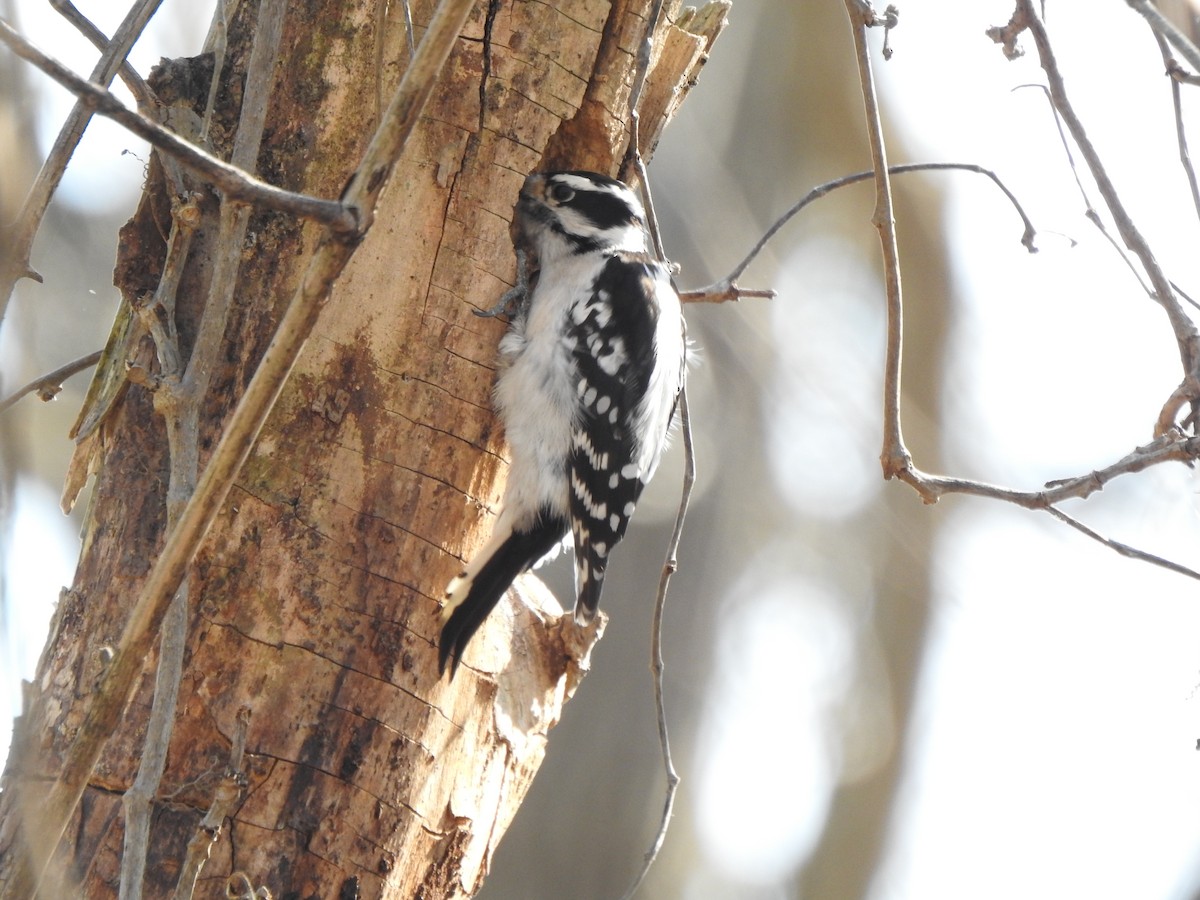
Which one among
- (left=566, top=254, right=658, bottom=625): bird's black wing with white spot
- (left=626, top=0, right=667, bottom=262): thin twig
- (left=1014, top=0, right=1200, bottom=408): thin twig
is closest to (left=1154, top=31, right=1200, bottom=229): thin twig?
(left=1014, top=0, right=1200, bottom=408): thin twig

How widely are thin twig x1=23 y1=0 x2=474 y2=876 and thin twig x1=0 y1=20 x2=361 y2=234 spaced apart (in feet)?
0.14

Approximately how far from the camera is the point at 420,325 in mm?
2635

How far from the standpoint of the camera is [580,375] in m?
3.49

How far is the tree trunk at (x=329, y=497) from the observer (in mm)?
2244

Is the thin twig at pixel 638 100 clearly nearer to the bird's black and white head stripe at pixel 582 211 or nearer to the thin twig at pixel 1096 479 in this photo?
the bird's black and white head stripe at pixel 582 211

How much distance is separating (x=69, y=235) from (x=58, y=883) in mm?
6450

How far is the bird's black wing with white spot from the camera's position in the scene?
10.8ft

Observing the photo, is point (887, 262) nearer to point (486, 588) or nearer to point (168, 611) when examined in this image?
point (486, 588)

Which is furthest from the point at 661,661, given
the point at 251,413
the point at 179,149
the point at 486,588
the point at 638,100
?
the point at 179,149

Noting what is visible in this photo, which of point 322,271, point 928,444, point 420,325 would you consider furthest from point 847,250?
point 322,271

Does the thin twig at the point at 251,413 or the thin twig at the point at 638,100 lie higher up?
the thin twig at the point at 638,100

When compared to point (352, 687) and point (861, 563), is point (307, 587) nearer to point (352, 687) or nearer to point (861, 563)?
point (352, 687)

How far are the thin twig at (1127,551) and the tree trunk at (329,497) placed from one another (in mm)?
1147

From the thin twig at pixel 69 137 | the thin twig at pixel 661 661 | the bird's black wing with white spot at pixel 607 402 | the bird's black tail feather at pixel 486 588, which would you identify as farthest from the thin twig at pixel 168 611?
the bird's black wing with white spot at pixel 607 402
